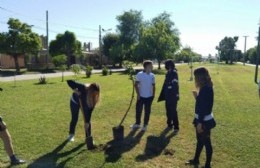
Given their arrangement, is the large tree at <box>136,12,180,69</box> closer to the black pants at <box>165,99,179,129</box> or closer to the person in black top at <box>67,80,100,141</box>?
the black pants at <box>165,99,179,129</box>

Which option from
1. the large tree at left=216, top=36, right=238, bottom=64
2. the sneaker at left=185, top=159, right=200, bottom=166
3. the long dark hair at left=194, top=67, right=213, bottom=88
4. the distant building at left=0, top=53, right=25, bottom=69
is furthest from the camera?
the large tree at left=216, top=36, right=238, bottom=64

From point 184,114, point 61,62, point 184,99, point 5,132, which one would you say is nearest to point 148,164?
point 5,132

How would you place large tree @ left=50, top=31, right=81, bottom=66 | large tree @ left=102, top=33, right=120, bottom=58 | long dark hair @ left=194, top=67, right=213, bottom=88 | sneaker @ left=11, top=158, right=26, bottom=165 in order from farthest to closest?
large tree @ left=102, top=33, right=120, bottom=58 → large tree @ left=50, top=31, right=81, bottom=66 → sneaker @ left=11, top=158, right=26, bottom=165 → long dark hair @ left=194, top=67, right=213, bottom=88

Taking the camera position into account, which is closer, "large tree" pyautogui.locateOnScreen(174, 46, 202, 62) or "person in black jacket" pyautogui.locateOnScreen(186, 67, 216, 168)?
"person in black jacket" pyautogui.locateOnScreen(186, 67, 216, 168)

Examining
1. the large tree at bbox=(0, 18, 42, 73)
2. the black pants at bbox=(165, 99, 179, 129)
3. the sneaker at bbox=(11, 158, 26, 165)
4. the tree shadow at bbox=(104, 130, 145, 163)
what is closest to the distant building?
the large tree at bbox=(0, 18, 42, 73)

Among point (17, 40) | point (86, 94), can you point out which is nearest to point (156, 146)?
point (86, 94)

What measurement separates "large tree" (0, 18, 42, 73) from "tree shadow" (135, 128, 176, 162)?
3714 centimetres

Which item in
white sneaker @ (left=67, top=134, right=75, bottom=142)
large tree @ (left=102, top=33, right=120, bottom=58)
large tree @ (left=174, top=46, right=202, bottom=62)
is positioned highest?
large tree @ (left=102, top=33, right=120, bottom=58)

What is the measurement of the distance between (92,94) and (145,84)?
227 centimetres

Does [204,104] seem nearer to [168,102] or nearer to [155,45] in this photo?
[168,102]

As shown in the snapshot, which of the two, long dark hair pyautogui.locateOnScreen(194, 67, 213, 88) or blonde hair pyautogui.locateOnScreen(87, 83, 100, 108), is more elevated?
long dark hair pyautogui.locateOnScreen(194, 67, 213, 88)

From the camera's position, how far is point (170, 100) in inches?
388

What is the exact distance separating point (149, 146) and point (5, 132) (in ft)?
10.5

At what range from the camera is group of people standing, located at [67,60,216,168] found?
257 inches
